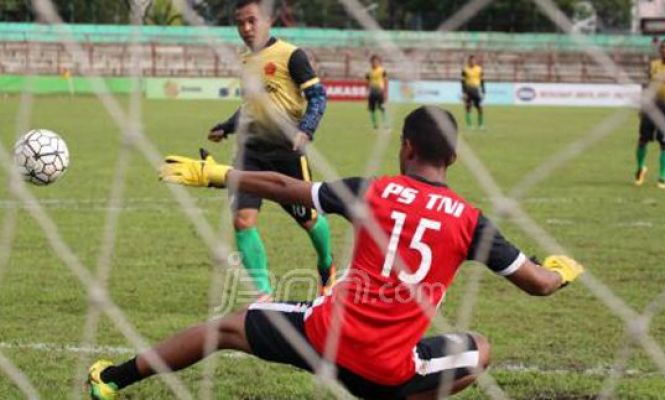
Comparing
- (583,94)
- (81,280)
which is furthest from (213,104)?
(81,280)

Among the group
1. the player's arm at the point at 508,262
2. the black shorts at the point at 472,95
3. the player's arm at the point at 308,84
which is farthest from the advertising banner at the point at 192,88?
the player's arm at the point at 508,262

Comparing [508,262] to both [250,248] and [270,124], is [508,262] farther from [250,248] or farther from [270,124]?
[270,124]

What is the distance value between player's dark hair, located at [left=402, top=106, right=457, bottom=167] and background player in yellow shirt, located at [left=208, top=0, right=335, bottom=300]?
223 centimetres

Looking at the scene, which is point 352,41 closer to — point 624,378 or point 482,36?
point 482,36

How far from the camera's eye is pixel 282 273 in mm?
7016

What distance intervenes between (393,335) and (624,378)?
1.52 meters

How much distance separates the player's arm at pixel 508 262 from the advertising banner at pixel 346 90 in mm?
34423

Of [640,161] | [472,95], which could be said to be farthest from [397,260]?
[472,95]

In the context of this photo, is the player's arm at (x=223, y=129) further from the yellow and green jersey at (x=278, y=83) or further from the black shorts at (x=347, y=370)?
the black shorts at (x=347, y=370)

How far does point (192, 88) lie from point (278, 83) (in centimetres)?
3040

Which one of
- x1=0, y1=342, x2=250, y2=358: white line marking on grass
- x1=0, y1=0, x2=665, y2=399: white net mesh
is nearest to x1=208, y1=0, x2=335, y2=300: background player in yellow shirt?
x1=0, y1=0, x2=665, y2=399: white net mesh

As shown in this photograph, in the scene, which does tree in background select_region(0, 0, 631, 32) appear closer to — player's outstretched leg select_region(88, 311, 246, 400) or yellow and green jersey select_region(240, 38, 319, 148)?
yellow and green jersey select_region(240, 38, 319, 148)

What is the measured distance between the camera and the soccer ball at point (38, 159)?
491 cm

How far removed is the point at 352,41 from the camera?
30656mm
